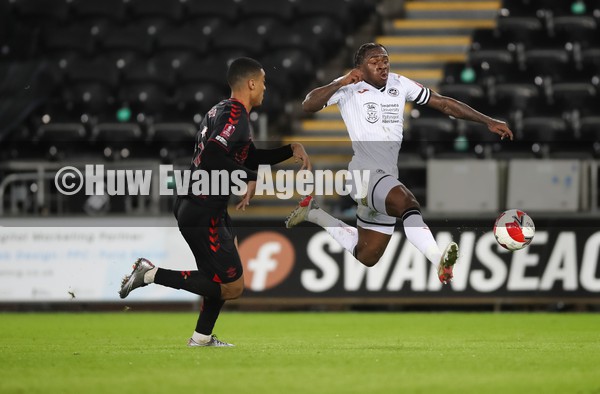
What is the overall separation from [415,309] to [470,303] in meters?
0.87

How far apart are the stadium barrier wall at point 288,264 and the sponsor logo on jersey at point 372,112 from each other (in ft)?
18.8

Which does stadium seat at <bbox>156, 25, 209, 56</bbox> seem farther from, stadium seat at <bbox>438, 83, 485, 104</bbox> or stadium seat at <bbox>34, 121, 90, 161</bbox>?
stadium seat at <bbox>438, 83, 485, 104</bbox>

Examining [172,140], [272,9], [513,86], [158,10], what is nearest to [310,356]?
[172,140]

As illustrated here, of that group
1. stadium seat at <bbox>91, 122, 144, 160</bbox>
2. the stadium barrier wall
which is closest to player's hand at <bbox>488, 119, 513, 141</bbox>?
the stadium barrier wall

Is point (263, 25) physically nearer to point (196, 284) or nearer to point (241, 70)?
point (241, 70)

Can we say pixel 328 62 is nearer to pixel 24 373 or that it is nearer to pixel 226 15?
pixel 226 15

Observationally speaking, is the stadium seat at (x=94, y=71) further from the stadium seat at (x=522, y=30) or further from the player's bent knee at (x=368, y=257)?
the player's bent knee at (x=368, y=257)

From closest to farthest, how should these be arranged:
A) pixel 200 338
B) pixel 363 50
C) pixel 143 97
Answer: pixel 200 338, pixel 363 50, pixel 143 97

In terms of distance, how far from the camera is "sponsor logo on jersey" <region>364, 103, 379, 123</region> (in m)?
11.3

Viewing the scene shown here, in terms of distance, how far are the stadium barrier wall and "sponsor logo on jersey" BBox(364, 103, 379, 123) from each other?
573cm

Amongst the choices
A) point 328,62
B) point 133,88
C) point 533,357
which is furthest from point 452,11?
point 533,357

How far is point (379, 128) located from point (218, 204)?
2016 millimetres

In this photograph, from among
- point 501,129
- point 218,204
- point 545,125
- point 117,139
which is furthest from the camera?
point 117,139

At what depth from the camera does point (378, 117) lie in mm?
11336
